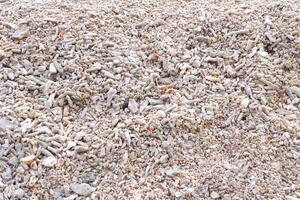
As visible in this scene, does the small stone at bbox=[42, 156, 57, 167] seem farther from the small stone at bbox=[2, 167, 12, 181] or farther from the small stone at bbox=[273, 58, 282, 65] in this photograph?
the small stone at bbox=[273, 58, 282, 65]

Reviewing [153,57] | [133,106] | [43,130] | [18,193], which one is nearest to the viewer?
[18,193]

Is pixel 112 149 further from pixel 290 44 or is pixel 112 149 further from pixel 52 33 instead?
pixel 290 44

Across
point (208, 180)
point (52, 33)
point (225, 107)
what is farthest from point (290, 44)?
point (52, 33)

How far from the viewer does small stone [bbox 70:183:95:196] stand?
1.36 meters

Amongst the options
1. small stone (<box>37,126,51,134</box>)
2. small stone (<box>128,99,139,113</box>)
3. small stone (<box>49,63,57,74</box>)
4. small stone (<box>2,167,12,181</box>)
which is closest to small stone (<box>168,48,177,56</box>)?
small stone (<box>128,99,139,113</box>)

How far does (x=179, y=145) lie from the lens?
1.48 metres

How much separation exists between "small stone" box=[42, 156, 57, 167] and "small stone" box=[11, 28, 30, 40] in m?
0.51

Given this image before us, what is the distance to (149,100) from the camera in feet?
5.19

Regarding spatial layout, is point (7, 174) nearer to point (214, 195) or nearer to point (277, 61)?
point (214, 195)

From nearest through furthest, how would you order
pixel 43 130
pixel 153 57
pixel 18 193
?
1. pixel 18 193
2. pixel 43 130
3. pixel 153 57

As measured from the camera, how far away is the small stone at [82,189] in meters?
1.36

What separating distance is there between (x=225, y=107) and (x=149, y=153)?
11.2 inches

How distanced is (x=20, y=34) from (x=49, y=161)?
0.53 m

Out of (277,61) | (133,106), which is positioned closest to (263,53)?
(277,61)
